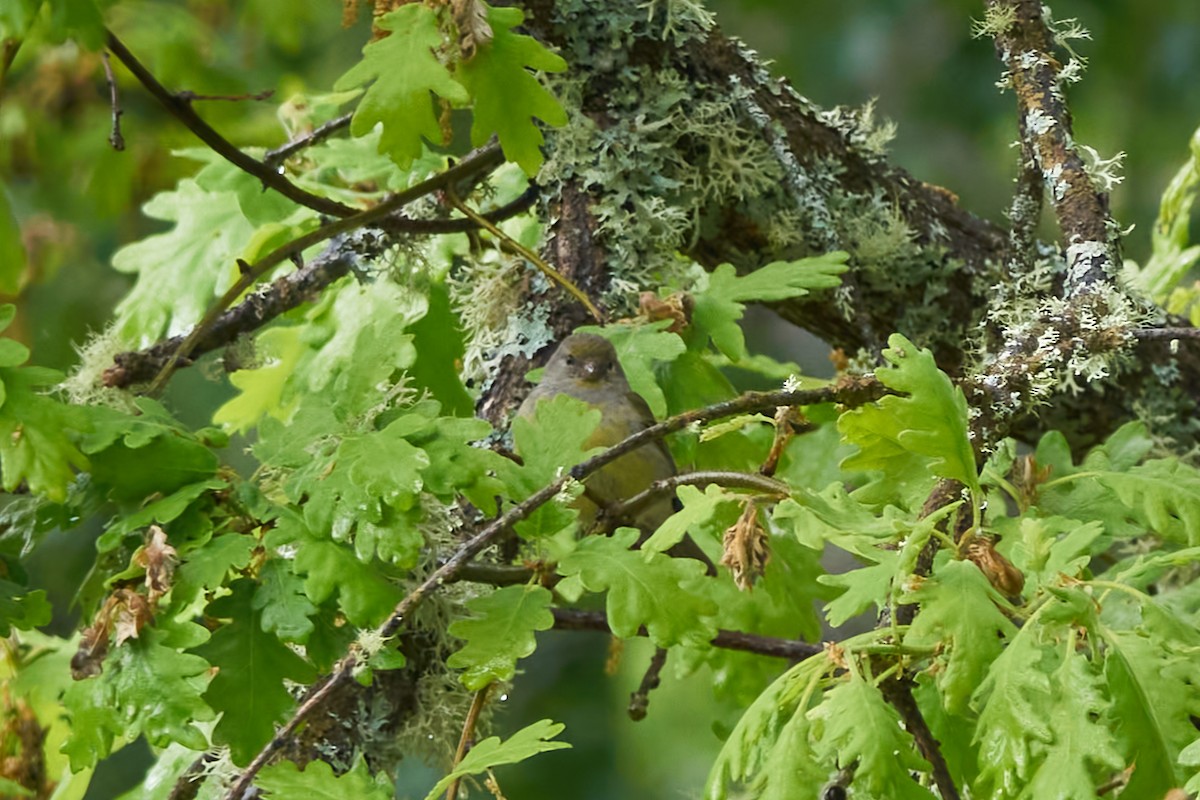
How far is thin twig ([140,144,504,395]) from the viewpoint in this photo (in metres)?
1.35

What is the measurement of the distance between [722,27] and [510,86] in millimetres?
2873

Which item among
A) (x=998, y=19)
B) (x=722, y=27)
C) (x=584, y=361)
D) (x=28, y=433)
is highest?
(x=722, y=27)

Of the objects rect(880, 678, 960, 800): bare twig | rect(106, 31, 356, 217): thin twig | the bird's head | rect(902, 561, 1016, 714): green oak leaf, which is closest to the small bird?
the bird's head

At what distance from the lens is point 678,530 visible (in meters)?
1.03

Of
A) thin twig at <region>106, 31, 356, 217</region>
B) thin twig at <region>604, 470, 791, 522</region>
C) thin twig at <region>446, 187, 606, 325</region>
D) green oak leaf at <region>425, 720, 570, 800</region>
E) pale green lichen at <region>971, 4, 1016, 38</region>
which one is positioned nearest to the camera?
green oak leaf at <region>425, 720, 570, 800</region>

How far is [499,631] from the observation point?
104 centimetres

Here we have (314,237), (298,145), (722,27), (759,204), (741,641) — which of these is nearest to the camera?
(741,641)

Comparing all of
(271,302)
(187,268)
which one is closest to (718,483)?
(271,302)

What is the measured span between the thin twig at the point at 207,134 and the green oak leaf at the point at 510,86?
236 mm

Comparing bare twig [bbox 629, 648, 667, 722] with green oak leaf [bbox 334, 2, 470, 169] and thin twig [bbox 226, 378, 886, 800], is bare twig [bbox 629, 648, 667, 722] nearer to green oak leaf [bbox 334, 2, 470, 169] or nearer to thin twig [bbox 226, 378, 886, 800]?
thin twig [bbox 226, 378, 886, 800]

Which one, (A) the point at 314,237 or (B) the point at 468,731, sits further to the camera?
(A) the point at 314,237

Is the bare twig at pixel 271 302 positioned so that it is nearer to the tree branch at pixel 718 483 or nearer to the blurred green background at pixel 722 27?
the tree branch at pixel 718 483

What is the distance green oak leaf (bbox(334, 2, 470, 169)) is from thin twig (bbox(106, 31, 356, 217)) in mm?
171

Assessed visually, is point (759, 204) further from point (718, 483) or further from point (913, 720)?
point (913, 720)
